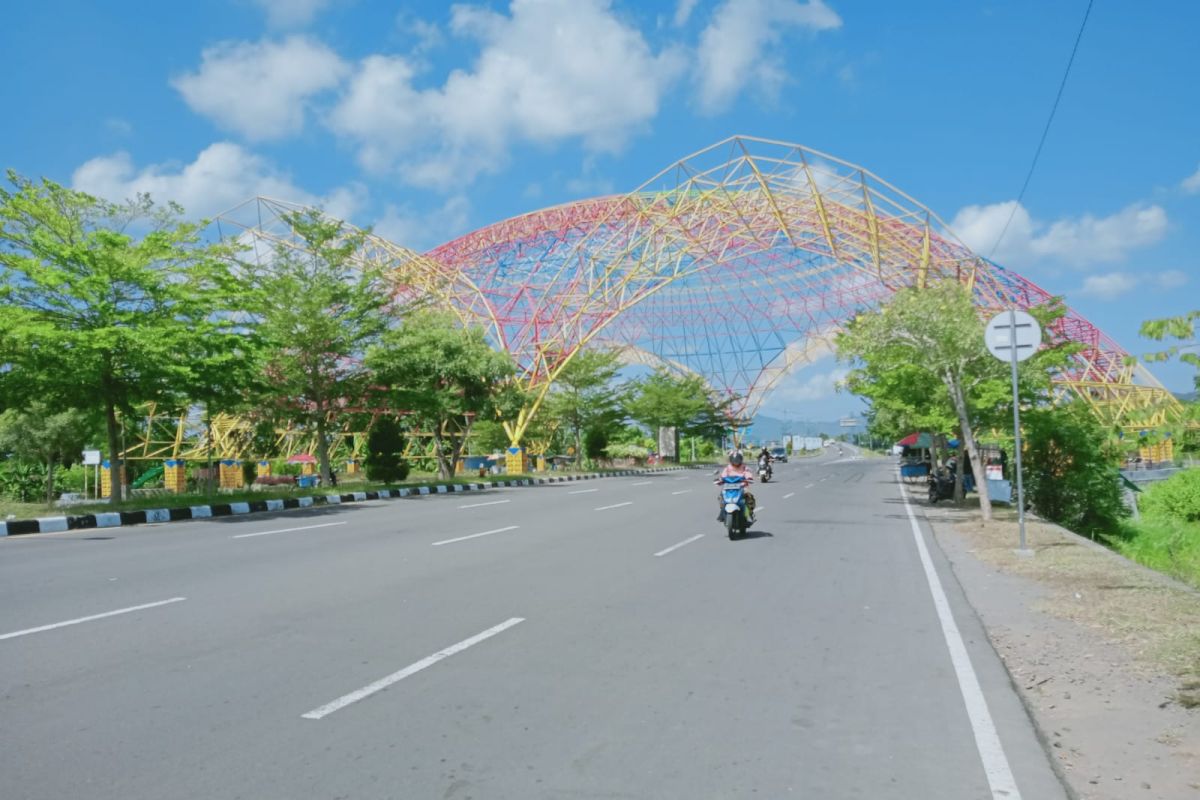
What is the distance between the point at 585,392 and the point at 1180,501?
3142cm

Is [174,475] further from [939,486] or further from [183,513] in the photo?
[939,486]

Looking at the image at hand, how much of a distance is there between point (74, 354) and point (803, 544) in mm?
14136

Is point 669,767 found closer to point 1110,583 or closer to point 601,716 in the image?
point 601,716

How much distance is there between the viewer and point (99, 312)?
57.0ft

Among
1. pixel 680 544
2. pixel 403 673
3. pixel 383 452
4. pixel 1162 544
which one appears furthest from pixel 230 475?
pixel 403 673

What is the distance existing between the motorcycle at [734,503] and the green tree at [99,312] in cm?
1136

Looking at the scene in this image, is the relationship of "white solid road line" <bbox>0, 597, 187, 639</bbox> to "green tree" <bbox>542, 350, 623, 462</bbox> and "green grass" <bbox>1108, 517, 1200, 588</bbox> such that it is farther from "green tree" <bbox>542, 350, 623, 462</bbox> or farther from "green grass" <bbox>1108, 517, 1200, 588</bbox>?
"green tree" <bbox>542, 350, 623, 462</bbox>

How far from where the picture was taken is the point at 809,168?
37.7 m

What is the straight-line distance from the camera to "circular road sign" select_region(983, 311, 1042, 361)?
38.5 feet

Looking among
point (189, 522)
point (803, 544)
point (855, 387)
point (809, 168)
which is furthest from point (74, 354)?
point (809, 168)

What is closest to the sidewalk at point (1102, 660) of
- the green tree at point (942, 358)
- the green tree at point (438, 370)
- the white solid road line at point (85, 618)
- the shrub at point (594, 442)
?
the green tree at point (942, 358)

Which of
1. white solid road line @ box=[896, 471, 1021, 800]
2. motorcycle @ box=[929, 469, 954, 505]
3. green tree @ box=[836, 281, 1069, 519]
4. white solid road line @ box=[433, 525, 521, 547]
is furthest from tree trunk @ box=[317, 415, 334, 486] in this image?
white solid road line @ box=[896, 471, 1021, 800]

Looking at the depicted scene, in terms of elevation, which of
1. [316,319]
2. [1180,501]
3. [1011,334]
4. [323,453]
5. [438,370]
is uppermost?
[316,319]

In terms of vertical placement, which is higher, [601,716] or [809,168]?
[809,168]
